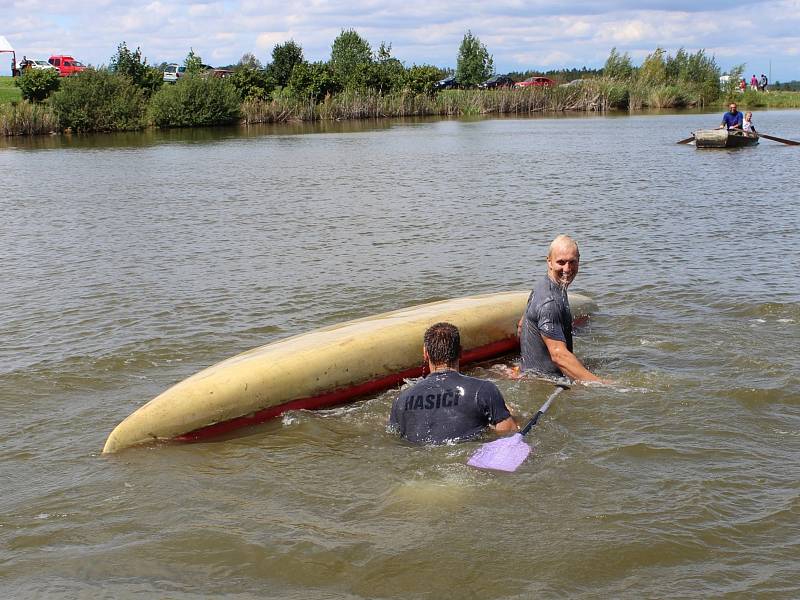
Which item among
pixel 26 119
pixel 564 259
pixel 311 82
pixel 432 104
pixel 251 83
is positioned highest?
pixel 311 82

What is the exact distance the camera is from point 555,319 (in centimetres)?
671

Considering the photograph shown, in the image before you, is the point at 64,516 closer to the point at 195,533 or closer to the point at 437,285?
the point at 195,533

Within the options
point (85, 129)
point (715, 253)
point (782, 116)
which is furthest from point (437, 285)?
point (782, 116)

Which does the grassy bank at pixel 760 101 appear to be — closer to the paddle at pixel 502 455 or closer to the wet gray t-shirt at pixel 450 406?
the paddle at pixel 502 455

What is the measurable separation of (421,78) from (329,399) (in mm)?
59334

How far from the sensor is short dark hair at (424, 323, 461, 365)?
17.9 ft

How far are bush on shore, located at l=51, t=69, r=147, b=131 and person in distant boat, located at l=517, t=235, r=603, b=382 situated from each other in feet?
140

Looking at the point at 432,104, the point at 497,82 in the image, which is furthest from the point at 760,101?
the point at 497,82

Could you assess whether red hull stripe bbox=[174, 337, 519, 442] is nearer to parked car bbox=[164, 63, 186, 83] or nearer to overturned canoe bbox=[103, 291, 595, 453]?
overturned canoe bbox=[103, 291, 595, 453]

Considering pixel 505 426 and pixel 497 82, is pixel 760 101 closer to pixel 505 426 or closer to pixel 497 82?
pixel 497 82

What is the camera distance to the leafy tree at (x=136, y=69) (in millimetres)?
53000

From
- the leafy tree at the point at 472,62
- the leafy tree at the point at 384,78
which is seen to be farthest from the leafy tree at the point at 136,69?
the leafy tree at the point at 472,62

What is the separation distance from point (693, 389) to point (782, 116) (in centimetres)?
4833

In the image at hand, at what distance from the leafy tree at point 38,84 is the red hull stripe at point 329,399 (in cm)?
4580
